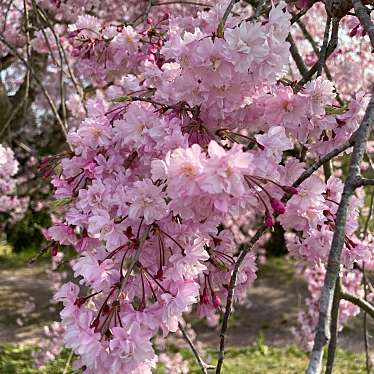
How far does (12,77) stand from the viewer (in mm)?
8070

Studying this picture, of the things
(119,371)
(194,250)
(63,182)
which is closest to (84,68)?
(63,182)

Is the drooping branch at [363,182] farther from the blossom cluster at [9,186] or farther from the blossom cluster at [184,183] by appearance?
the blossom cluster at [9,186]

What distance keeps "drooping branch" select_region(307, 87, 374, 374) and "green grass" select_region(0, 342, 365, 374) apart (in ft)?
15.3

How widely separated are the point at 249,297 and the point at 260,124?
23.8ft

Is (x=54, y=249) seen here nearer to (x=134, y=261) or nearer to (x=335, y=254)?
(x=134, y=261)

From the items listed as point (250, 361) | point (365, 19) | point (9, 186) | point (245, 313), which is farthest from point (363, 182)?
point (245, 313)

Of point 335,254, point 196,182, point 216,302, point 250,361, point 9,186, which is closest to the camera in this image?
point 335,254

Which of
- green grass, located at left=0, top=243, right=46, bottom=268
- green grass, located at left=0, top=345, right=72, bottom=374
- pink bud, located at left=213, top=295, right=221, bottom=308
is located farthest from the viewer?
green grass, located at left=0, top=243, right=46, bottom=268

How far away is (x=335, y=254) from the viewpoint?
901mm

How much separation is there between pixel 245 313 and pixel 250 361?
1.87 m

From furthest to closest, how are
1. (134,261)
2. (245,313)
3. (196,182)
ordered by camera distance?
1. (245,313)
2. (134,261)
3. (196,182)

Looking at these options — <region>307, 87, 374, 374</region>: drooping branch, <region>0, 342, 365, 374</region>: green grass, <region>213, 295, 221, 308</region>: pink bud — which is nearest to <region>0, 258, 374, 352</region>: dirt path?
<region>0, 342, 365, 374</region>: green grass

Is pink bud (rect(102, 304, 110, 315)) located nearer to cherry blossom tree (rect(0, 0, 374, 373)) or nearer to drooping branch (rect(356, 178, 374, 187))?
cherry blossom tree (rect(0, 0, 374, 373))

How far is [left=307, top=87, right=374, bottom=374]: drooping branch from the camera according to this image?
0.81 meters
